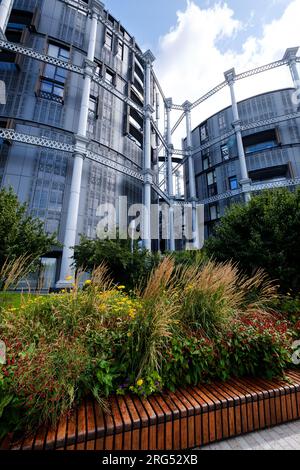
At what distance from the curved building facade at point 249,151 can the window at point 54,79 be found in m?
16.8

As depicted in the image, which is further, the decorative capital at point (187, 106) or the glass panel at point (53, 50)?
the decorative capital at point (187, 106)

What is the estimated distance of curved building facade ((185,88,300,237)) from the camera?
20.5m

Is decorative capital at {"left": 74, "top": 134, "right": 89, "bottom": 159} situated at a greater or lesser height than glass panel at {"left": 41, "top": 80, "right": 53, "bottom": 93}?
lesser

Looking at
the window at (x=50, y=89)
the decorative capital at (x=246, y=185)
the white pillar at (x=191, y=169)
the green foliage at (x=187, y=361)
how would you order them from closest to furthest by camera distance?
the green foliage at (x=187, y=361), the window at (x=50, y=89), the decorative capital at (x=246, y=185), the white pillar at (x=191, y=169)

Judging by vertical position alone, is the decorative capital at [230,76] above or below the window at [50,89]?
above

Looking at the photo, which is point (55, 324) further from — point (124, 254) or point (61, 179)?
point (61, 179)

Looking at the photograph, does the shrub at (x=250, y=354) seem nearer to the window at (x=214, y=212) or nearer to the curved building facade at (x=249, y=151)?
the curved building facade at (x=249, y=151)

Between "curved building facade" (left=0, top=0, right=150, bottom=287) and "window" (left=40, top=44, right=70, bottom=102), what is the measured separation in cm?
7

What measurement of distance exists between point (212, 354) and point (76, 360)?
5.13 feet

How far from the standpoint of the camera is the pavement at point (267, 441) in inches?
75.1

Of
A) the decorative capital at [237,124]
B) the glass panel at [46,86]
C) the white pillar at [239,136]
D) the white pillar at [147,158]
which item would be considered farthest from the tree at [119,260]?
the decorative capital at [237,124]

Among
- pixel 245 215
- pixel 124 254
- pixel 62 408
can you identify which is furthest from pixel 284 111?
pixel 62 408

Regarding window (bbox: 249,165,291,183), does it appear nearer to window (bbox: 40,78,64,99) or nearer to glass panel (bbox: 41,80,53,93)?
window (bbox: 40,78,64,99)

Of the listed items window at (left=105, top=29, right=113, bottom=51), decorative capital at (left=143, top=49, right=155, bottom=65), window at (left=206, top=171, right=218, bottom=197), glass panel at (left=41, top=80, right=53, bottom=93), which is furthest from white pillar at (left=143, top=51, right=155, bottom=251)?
window at (left=206, top=171, right=218, bottom=197)
